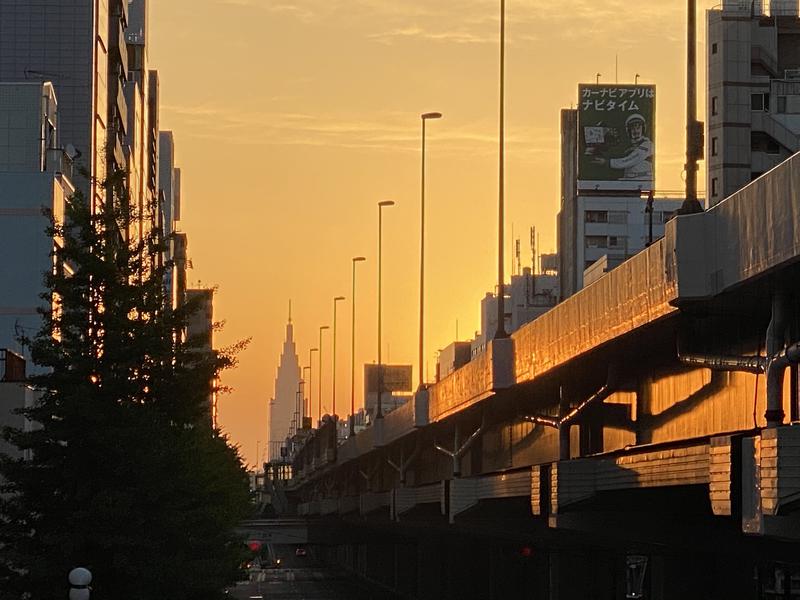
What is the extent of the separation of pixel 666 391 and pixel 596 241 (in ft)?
436

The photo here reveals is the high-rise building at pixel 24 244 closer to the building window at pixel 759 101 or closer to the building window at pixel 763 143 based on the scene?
the building window at pixel 763 143

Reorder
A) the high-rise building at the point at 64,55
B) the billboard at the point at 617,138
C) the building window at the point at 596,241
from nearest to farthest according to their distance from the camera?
the high-rise building at the point at 64,55
the billboard at the point at 617,138
the building window at the point at 596,241

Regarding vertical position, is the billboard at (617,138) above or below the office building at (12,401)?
above

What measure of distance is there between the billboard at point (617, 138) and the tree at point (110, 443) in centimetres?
12681

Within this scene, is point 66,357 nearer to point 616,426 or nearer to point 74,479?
point 74,479

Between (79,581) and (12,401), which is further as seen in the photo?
(12,401)

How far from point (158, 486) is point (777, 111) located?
258 feet

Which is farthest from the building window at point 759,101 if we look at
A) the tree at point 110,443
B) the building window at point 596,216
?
the tree at point 110,443

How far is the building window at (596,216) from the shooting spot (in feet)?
556

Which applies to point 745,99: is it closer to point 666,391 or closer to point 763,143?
point 763,143

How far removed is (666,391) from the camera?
1497 inches

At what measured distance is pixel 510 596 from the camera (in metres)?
91.6

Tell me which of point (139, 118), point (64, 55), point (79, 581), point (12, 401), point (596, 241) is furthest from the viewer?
point (596, 241)

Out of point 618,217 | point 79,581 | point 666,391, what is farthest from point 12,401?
point 618,217
